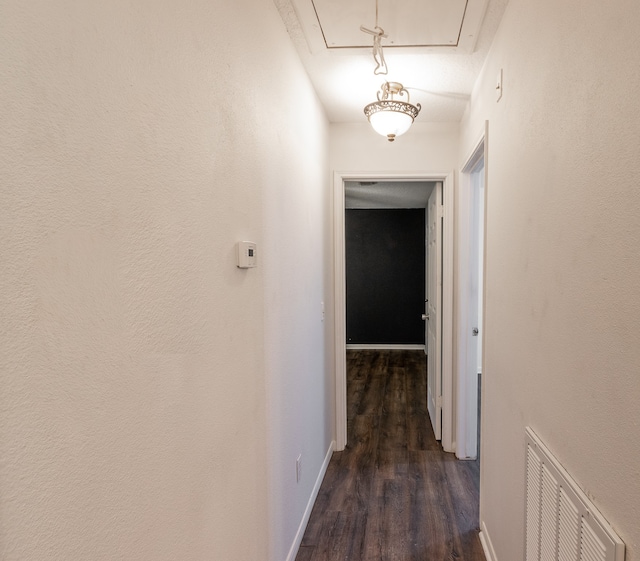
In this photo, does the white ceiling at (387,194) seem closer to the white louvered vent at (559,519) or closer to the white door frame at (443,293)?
the white door frame at (443,293)

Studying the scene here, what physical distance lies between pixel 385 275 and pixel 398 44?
4963mm

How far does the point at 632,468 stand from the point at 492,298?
120 cm

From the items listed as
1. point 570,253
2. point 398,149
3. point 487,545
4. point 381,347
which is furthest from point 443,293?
point 381,347

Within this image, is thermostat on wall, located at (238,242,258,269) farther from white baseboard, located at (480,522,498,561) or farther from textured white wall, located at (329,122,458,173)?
textured white wall, located at (329,122,458,173)

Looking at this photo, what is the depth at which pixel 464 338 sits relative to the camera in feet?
9.75

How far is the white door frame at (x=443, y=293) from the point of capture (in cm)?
306

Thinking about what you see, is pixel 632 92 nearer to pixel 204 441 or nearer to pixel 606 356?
pixel 606 356

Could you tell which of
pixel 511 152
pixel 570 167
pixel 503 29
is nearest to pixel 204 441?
pixel 570 167

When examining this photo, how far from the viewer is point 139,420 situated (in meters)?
0.81

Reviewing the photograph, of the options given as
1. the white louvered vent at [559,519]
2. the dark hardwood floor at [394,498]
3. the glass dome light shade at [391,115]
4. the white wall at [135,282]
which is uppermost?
the glass dome light shade at [391,115]

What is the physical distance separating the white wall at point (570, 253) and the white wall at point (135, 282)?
92 centimetres

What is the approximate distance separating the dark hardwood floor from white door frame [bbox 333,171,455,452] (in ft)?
0.85

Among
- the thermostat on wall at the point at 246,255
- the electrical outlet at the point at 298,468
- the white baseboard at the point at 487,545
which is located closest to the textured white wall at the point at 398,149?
the thermostat on wall at the point at 246,255

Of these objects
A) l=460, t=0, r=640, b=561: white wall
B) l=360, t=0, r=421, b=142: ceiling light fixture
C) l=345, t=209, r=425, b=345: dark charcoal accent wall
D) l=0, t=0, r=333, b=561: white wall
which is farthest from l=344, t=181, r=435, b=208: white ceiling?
l=0, t=0, r=333, b=561: white wall
